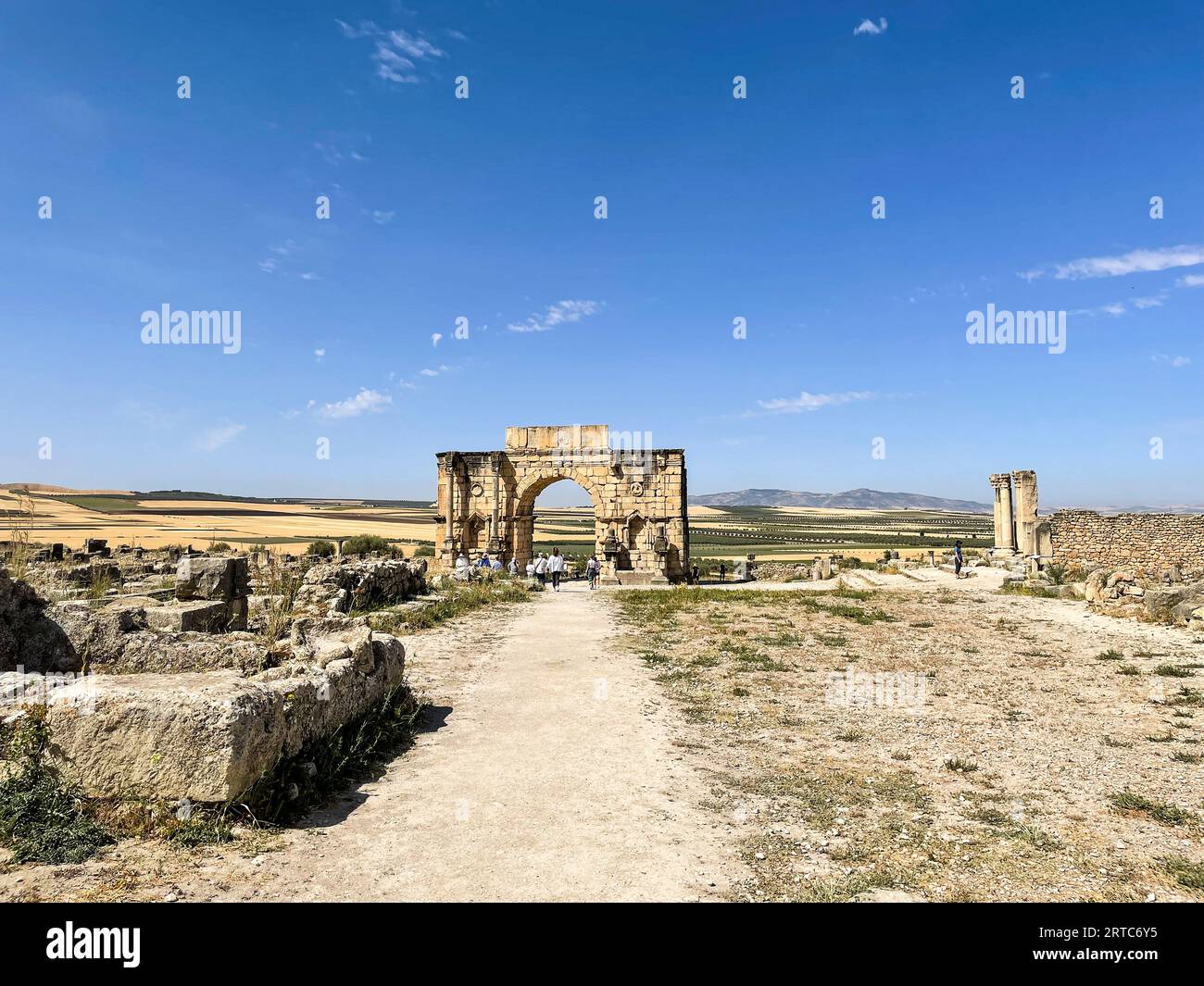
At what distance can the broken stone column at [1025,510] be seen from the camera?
1001 inches

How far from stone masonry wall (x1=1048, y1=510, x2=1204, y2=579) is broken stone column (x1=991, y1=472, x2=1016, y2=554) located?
1.63 meters

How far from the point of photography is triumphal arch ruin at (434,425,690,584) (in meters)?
26.0

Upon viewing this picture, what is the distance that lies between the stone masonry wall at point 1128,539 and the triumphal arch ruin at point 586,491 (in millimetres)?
15383

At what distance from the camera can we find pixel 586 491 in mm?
26875

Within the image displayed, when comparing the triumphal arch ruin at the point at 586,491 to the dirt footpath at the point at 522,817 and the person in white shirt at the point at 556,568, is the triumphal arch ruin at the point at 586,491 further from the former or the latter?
the dirt footpath at the point at 522,817

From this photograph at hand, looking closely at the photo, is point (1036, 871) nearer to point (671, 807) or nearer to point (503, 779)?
point (671, 807)

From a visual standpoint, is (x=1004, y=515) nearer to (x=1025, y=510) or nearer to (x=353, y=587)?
(x=1025, y=510)

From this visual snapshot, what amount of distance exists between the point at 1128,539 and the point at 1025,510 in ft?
16.1

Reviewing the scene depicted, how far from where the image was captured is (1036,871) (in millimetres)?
3973

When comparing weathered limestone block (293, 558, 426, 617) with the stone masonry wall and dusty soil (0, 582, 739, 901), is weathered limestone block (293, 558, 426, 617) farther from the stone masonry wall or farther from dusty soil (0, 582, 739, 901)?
the stone masonry wall

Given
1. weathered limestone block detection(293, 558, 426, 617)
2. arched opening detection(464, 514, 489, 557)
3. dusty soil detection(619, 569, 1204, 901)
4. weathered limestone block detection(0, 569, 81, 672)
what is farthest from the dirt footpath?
arched opening detection(464, 514, 489, 557)

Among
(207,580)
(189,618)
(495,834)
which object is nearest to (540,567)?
(207,580)
